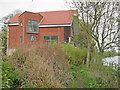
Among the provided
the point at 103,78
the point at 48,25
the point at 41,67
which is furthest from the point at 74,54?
the point at 48,25

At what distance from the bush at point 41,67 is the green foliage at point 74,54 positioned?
170 cm

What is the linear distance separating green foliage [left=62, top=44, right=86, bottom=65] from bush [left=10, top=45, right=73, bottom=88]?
5.58 ft

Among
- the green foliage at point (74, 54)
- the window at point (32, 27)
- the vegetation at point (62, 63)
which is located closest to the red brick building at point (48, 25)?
the window at point (32, 27)

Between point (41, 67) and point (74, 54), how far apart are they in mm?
3831

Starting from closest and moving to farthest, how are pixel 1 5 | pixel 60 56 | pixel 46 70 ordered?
pixel 1 5 < pixel 46 70 < pixel 60 56

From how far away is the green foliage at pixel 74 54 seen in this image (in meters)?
7.14

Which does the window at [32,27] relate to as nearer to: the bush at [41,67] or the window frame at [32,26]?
the window frame at [32,26]

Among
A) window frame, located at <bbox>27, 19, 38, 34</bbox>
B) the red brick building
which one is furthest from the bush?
window frame, located at <bbox>27, 19, 38, 34</bbox>

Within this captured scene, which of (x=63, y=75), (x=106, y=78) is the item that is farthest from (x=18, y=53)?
(x=106, y=78)

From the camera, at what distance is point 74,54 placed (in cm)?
750

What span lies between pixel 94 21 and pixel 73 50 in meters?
1.99

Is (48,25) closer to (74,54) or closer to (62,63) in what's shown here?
(74,54)

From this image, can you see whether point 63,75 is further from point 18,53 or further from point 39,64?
point 18,53

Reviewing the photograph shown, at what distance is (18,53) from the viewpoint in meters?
5.00
